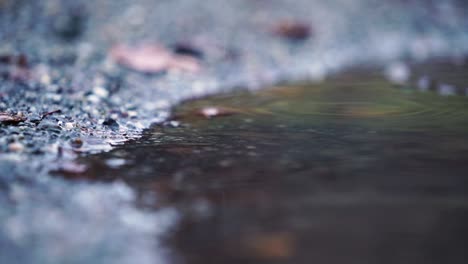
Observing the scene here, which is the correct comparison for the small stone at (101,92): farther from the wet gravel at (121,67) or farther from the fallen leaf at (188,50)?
the fallen leaf at (188,50)

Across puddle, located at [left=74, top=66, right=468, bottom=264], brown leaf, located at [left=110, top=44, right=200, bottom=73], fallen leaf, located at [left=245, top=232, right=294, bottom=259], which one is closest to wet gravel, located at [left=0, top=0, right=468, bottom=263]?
brown leaf, located at [left=110, top=44, right=200, bottom=73]

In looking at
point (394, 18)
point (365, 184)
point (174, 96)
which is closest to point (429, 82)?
point (174, 96)

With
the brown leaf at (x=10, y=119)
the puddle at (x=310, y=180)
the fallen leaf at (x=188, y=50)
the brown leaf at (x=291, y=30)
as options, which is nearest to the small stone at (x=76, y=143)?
the puddle at (x=310, y=180)

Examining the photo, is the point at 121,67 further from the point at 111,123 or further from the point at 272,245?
the point at 272,245

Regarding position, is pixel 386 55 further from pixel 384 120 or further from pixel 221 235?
pixel 221 235

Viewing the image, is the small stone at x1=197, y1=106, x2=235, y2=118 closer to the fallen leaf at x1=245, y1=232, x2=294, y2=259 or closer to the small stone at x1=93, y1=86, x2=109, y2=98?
the small stone at x1=93, y1=86, x2=109, y2=98
